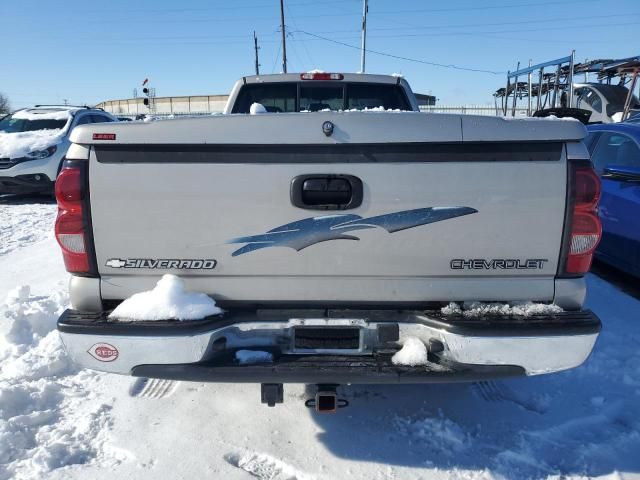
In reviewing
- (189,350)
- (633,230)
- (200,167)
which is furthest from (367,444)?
(633,230)

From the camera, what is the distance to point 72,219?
2234 millimetres

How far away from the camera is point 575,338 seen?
220cm

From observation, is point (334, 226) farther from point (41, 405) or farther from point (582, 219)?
point (41, 405)

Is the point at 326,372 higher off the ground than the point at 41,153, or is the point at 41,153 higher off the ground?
the point at 41,153

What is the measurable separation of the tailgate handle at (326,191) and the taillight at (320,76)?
2.38 meters

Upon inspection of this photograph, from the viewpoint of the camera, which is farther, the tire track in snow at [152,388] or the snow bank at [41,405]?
the tire track in snow at [152,388]

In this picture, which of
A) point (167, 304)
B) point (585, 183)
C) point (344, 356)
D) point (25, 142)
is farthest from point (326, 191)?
Answer: point (25, 142)

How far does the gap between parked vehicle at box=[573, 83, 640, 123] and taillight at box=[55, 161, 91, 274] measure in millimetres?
16191

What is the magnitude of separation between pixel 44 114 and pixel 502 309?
11495 millimetres

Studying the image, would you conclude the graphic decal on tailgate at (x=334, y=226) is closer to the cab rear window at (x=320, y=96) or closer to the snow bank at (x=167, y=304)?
Answer: the snow bank at (x=167, y=304)

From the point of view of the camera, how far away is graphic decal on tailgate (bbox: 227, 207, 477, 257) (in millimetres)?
2213

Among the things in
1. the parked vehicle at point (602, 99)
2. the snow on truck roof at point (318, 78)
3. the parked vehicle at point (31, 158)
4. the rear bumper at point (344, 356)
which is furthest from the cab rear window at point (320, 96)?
the parked vehicle at point (602, 99)

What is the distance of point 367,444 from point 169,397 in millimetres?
1305

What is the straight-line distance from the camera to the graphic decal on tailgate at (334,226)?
221cm
